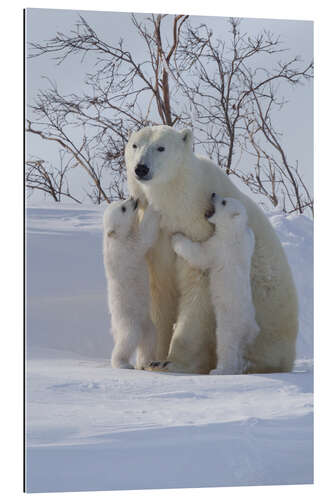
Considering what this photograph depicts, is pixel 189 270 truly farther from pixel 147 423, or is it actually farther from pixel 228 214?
pixel 147 423

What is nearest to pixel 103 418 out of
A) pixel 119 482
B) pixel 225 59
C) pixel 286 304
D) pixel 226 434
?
pixel 119 482

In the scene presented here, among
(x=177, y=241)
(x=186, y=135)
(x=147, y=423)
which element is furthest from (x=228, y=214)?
(x=147, y=423)

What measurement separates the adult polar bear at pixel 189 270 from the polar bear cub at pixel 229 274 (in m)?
0.10

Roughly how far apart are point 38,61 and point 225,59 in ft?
3.41

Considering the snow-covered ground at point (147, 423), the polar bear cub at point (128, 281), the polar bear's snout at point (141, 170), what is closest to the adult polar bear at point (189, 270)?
the polar bear's snout at point (141, 170)

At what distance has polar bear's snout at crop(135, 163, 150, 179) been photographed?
4070mm

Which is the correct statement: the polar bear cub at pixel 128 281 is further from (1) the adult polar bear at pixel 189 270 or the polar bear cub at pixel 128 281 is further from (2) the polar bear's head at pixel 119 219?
(1) the adult polar bear at pixel 189 270

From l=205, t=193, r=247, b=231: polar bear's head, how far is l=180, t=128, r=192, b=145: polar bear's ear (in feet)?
1.10

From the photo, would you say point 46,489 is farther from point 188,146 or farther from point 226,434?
A: point 188,146

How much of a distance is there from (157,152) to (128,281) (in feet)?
2.17

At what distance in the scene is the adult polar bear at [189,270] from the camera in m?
4.18

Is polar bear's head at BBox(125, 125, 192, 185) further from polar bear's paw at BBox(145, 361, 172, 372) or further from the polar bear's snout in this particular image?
polar bear's paw at BBox(145, 361, 172, 372)

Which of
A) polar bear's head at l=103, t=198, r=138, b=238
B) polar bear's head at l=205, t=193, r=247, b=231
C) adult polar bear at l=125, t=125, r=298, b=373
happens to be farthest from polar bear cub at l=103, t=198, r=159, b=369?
polar bear's head at l=205, t=193, r=247, b=231
